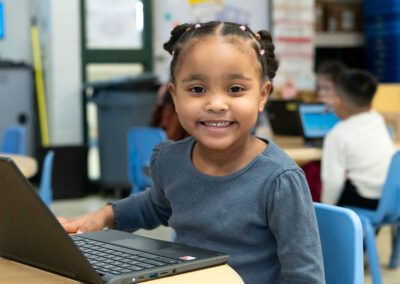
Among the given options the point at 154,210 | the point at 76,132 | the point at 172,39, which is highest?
the point at 172,39

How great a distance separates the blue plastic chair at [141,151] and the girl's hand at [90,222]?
2.01 meters

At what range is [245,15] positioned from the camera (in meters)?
5.62

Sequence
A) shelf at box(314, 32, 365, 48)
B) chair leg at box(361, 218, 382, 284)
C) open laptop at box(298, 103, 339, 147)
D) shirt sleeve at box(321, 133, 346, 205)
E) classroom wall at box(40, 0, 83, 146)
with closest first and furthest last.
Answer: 1. chair leg at box(361, 218, 382, 284)
2. shirt sleeve at box(321, 133, 346, 205)
3. open laptop at box(298, 103, 339, 147)
4. classroom wall at box(40, 0, 83, 146)
5. shelf at box(314, 32, 365, 48)

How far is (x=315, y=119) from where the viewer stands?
3244mm

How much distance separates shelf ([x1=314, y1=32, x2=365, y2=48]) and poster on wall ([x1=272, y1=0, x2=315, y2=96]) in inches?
28.7

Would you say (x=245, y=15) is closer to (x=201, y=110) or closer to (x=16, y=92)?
(x=16, y=92)

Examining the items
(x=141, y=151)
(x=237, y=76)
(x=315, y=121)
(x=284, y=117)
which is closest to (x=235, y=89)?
(x=237, y=76)

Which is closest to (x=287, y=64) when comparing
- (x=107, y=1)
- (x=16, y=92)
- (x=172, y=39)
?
(x=107, y=1)

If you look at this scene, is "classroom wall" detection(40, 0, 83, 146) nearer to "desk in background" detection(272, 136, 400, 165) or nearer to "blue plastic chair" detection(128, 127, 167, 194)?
"blue plastic chair" detection(128, 127, 167, 194)

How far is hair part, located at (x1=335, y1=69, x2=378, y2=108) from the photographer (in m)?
Answer: 3.02

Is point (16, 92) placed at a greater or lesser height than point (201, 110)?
lesser

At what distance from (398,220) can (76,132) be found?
3.28 metres

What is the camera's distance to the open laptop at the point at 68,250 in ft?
2.43

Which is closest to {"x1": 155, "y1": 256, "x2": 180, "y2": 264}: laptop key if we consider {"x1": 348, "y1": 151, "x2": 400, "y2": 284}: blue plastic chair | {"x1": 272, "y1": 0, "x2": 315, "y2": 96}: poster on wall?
{"x1": 348, "y1": 151, "x2": 400, "y2": 284}: blue plastic chair
